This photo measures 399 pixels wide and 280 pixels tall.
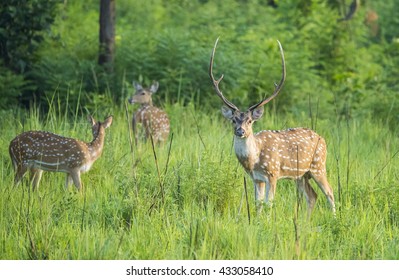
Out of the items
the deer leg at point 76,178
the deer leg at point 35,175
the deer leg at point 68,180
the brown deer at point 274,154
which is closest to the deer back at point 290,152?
the brown deer at point 274,154

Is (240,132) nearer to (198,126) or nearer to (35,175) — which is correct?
(35,175)

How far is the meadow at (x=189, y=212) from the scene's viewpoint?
23.5 ft

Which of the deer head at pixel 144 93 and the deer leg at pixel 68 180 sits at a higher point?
the deer leg at pixel 68 180

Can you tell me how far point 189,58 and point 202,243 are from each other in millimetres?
7314

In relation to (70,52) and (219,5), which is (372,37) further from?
(70,52)

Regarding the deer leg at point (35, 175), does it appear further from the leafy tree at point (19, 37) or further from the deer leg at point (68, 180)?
the leafy tree at point (19, 37)

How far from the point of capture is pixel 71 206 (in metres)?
8.17

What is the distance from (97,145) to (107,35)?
465 cm

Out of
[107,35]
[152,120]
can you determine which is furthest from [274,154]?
[107,35]

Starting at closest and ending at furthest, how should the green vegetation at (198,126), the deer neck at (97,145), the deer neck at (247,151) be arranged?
1. the green vegetation at (198,126)
2. the deer neck at (247,151)
3. the deer neck at (97,145)

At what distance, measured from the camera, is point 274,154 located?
888 cm

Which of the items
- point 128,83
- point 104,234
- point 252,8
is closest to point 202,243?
point 104,234

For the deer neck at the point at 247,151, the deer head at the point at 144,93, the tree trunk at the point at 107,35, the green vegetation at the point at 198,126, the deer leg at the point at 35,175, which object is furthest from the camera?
the tree trunk at the point at 107,35

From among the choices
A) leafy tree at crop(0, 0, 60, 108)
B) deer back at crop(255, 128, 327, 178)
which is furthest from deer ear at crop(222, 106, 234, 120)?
leafy tree at crop(0, 0, 60, 108)
